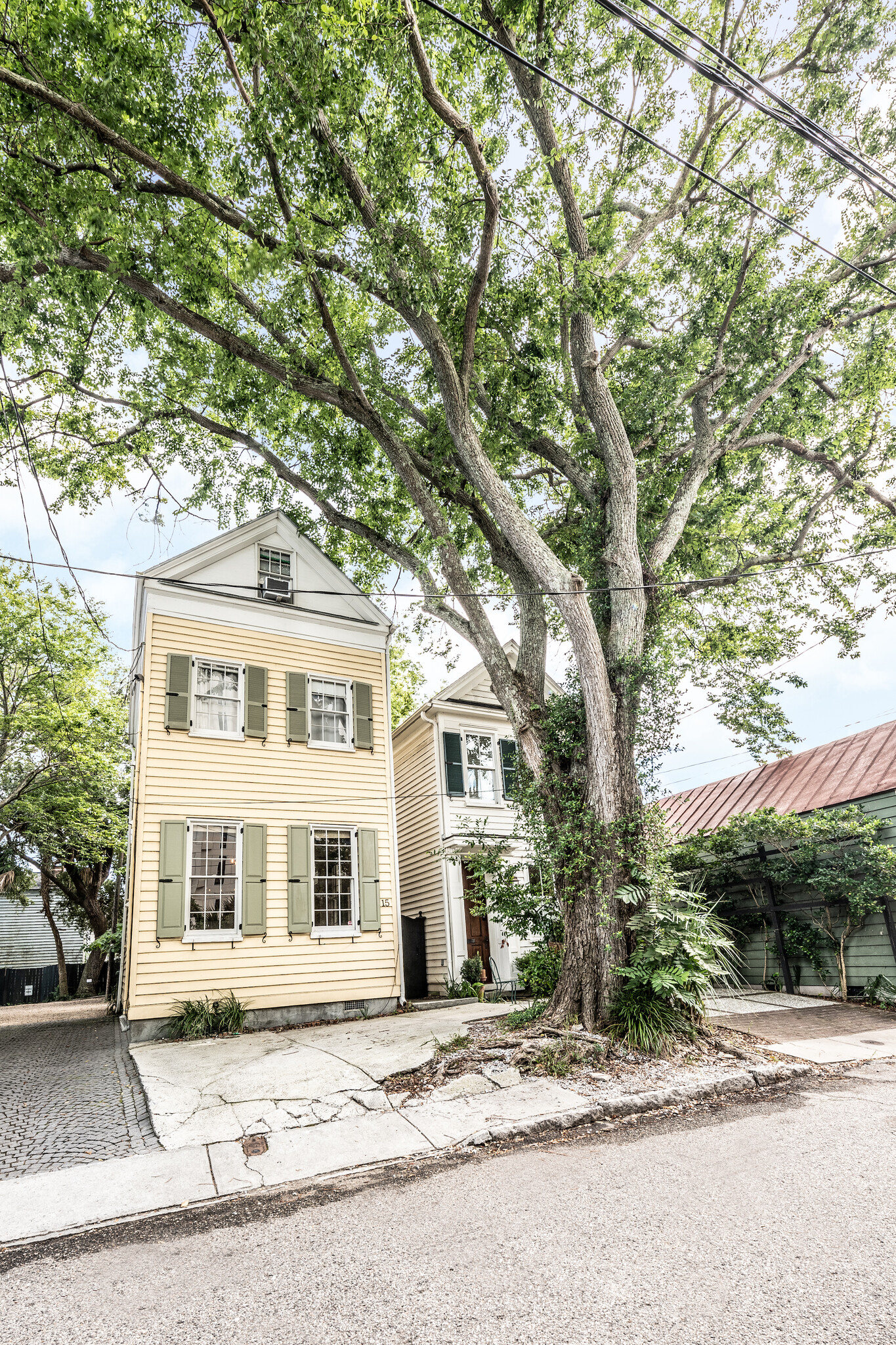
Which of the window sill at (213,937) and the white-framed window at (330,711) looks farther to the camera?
the white-framed window at (330,711)

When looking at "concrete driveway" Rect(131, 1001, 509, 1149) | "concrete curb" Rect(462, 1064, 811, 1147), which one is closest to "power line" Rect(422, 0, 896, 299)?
"concrete curb" Rect(462, 1064, 811, 1147)

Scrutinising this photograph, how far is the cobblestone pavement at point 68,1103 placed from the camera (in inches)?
195

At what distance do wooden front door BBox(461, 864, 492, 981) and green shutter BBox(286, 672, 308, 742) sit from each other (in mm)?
4323

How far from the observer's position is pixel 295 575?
495 inches

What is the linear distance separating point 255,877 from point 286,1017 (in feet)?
6.69

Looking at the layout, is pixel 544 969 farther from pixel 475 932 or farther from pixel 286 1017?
pixel 475 932

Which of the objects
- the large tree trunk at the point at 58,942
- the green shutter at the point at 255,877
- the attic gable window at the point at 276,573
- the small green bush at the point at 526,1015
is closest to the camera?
the small green bush at the point at 526,1015

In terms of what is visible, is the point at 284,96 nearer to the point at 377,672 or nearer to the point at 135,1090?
the point at 377,672

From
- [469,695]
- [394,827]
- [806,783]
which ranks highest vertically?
[469,695]

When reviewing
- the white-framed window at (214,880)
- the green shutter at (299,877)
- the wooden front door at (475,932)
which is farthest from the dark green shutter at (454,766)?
the white-framed window at (214,880)

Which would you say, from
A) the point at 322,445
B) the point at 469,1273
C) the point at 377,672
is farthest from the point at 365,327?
the point at 469,1273

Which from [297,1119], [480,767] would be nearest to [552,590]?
[297,1119]

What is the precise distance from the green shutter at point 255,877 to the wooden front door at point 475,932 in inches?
171

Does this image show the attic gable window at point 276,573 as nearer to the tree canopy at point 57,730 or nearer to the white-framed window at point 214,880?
the white-framed window at point 214,880
